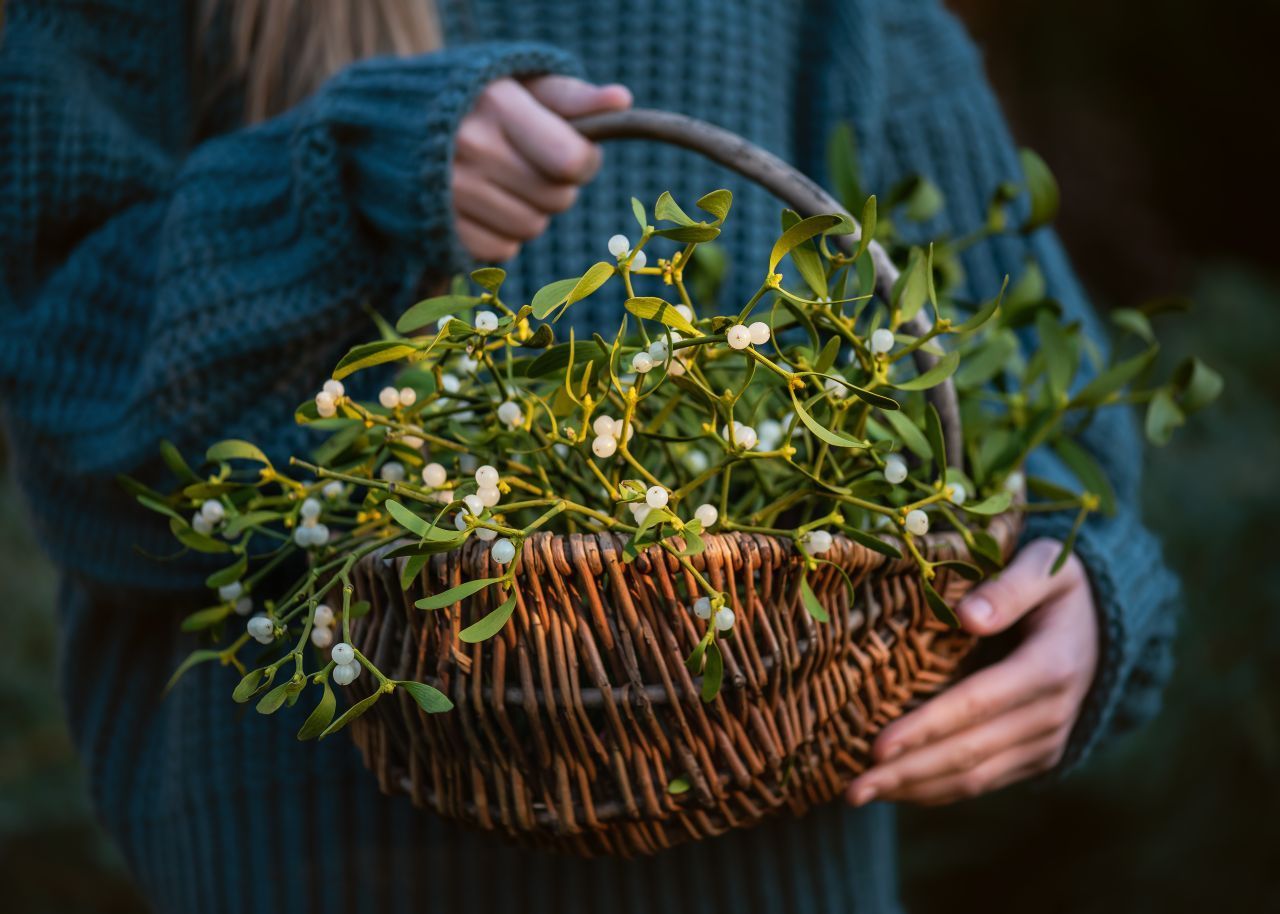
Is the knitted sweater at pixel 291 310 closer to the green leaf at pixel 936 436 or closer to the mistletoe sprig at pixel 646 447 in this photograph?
the mistletoe sprig at pixel 646 447

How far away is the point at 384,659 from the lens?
0.46 metres

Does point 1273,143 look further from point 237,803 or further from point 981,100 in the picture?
point 237,803

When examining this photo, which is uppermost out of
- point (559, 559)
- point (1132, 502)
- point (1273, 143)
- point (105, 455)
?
point (559, 559)

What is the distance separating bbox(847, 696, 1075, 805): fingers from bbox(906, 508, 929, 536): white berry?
175mm

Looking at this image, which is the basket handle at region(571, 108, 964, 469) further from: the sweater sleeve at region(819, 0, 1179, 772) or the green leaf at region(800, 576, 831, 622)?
the sweater sleeve at region(819, 0, 1179, 772)

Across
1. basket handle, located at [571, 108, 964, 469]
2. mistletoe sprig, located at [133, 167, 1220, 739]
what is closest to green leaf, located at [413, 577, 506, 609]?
mistletoe sprig, located at [133, 167, 1220, 739]

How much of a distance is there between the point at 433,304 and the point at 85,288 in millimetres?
345

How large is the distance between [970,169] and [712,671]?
60 centimetres

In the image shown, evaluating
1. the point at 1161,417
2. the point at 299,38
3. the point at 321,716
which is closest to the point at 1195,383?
the point at 1161,417

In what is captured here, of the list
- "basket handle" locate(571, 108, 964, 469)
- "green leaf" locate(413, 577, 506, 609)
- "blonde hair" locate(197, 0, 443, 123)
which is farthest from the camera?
"blonde hair" locate(197, 0, 443, 123)

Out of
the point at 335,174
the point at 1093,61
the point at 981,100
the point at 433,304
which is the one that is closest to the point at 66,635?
the point at 335,174

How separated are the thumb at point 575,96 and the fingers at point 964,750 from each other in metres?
0.36

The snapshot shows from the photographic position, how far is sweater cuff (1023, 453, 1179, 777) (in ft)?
2.24

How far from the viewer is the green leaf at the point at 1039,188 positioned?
2.14 ft
